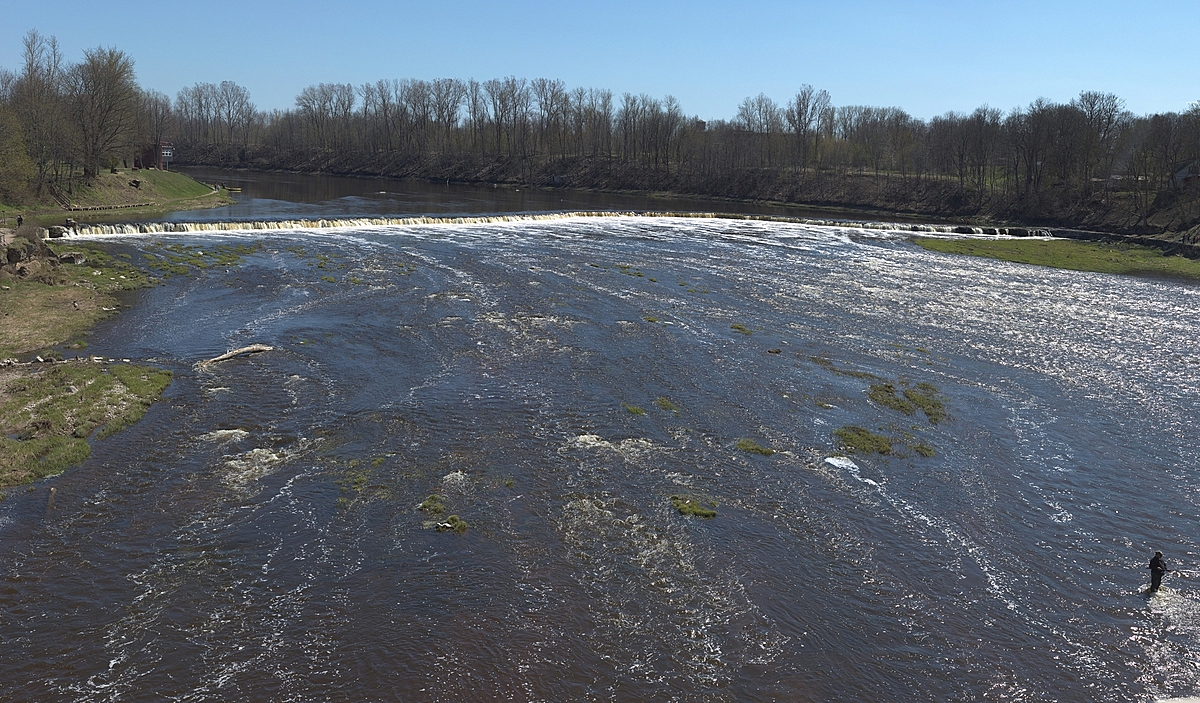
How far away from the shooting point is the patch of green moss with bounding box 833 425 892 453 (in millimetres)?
25172

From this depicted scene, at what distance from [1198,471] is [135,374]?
35.2 meters

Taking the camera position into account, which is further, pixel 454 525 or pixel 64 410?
pixel 64 410

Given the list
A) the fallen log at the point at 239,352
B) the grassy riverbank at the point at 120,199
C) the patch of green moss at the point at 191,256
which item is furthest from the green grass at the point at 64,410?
the grassy riverbank at the point at 120,199

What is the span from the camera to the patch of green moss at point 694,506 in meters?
20.4

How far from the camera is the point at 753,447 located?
24906 mm

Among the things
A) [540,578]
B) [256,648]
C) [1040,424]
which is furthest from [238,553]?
[1040,424]

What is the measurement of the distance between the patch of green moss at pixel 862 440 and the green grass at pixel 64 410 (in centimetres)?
2211

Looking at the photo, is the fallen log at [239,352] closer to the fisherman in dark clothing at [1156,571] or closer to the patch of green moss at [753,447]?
the patch of green moss at [753,447]

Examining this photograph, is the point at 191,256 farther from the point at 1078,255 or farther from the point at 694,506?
the point at 1078,255

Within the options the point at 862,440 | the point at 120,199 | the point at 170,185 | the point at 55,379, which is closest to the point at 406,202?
the point at 170,185

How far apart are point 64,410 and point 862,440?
24.6 meters

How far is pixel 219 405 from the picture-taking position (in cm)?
2570

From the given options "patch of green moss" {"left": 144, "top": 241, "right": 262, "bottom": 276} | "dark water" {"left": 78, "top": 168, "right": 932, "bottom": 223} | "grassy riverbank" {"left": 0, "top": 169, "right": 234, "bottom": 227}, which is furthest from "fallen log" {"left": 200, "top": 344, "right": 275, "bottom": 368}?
"dark water" {"left": 78, "top": 168, "right": 932, "bottom": 223}

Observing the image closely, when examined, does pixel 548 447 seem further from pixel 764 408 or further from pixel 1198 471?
pixel 1198 471
